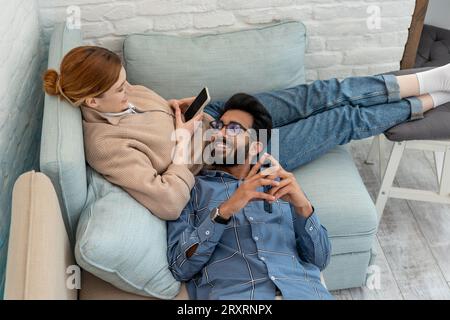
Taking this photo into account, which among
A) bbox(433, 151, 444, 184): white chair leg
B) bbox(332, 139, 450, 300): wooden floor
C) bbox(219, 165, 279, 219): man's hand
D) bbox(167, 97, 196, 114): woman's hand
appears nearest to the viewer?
bbox(219, 165, 279, 219): man's hand

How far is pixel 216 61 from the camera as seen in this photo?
2016 mm

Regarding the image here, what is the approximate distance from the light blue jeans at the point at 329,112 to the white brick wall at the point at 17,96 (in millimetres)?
589

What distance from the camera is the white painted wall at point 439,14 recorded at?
9.32ft

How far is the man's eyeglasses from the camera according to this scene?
171 centimetres

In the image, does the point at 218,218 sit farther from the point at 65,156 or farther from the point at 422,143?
the point at 422,143

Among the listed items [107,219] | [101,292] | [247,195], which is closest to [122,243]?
[107,219]

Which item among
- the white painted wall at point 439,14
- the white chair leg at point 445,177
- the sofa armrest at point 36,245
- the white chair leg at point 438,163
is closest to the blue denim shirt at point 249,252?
the sofa armrest at point 36,245

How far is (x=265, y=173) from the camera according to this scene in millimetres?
1468

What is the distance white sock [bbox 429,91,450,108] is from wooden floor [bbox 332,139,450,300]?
0.50 meters

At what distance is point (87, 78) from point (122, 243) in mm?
477

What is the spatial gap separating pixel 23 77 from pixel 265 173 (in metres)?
0.84

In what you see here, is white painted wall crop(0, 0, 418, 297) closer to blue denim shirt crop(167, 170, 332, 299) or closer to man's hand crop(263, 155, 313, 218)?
blue denim shirt crop(167, 170, 332, 299)

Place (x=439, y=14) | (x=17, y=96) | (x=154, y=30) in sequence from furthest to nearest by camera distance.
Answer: (x=439, y=14)
(x=154, y=30)
(x=17, y=96)

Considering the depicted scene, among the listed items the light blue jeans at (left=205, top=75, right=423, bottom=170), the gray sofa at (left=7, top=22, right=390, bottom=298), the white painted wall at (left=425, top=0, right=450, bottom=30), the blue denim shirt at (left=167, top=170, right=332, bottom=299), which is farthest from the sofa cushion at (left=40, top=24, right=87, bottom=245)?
the white painted wall at (left=425, top=0, right=450, bottom=30)
